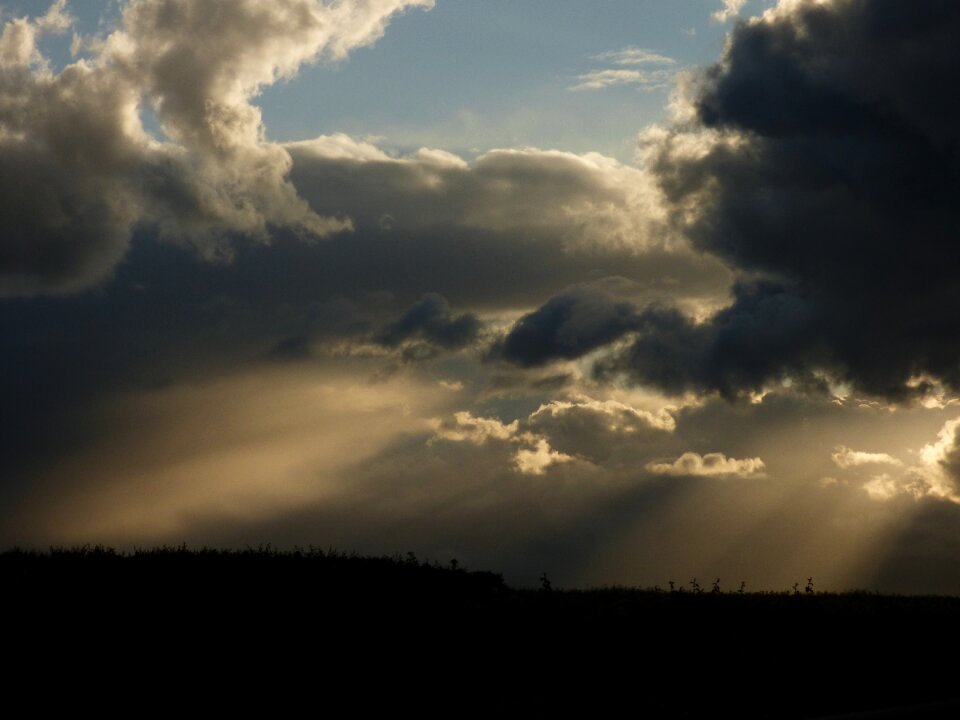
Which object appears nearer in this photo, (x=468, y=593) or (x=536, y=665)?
(x=536, y=665)

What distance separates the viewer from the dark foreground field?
16.7 metres

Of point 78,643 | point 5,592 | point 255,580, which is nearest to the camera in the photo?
point 78,643

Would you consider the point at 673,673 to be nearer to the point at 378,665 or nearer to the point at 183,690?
the point at 378,665

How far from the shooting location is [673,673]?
17.5 meters

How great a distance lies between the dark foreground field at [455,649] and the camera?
16.7 meters

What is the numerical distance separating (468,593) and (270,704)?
8.39 metres

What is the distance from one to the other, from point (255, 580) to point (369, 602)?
11.0 ft

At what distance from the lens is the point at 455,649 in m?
19.2

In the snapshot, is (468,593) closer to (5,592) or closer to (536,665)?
(536,665)

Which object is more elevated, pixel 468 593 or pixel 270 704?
pixel 468 593

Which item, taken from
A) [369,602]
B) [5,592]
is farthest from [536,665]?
[5,592]

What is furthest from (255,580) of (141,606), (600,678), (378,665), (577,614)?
(600,678)

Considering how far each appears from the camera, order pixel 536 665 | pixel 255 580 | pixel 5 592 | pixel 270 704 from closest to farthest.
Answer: pixel 270 704, pixel 536 665, pixel 5 592, pixel 255 580

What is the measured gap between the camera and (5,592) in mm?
22500
